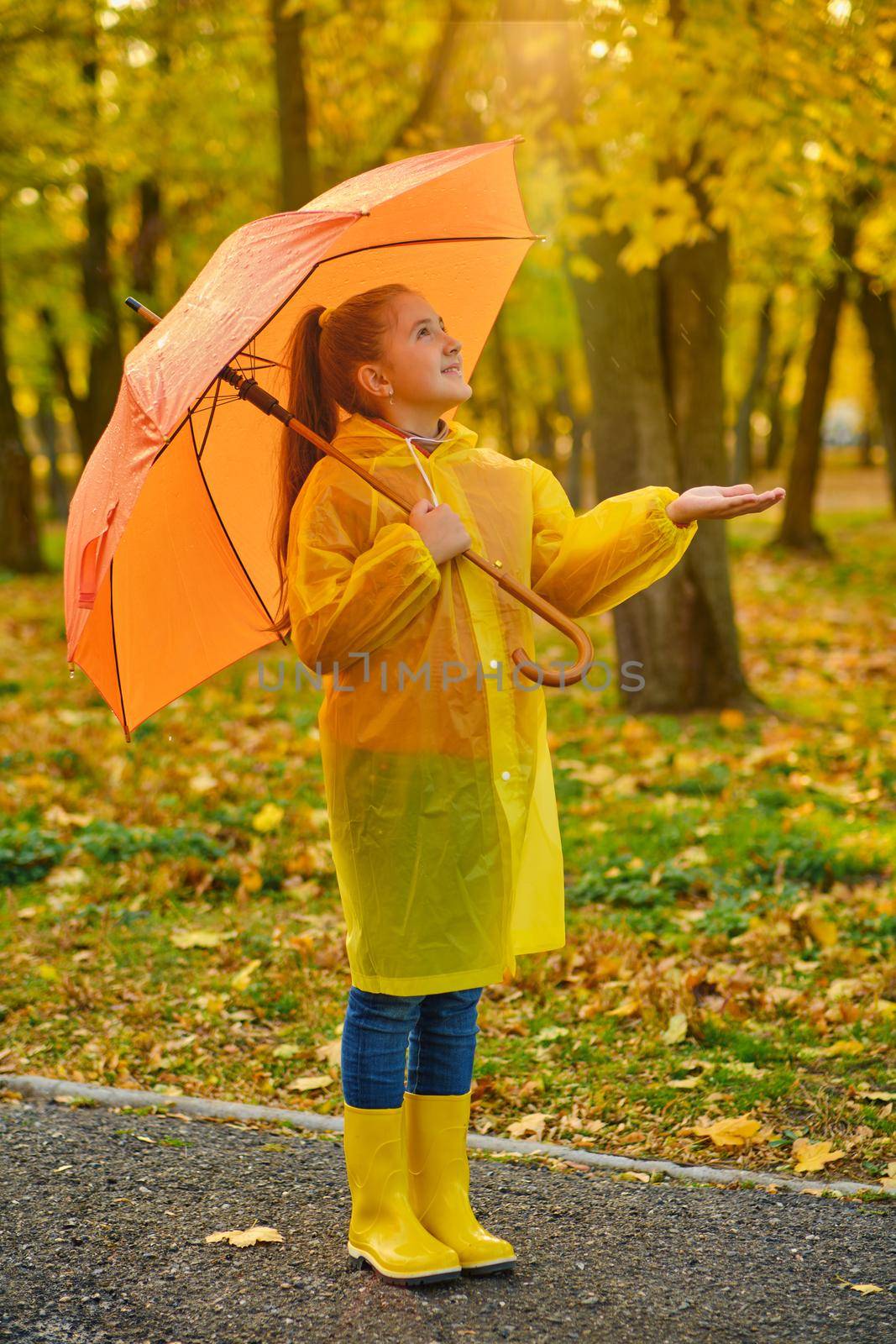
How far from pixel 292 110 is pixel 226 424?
793 cm

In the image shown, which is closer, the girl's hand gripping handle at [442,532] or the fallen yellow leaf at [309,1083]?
the girl's hand gripping handle at [442,532]

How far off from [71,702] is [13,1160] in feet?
19.7

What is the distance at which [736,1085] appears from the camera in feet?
13.0

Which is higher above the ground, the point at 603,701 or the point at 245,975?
the point at 603,701

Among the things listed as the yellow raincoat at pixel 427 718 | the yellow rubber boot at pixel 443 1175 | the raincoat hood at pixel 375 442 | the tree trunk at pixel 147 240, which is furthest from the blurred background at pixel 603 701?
the raincoat hood at pixel 375 442

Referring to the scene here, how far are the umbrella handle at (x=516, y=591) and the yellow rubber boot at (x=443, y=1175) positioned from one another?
1.00 m

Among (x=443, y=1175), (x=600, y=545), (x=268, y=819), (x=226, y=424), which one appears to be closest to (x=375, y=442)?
(x=226, y=424)

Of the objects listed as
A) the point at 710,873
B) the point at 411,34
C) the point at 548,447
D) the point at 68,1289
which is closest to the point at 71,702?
the point at 710,873

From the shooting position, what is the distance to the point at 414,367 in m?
2.93

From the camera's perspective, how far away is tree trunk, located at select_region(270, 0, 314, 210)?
10055mm

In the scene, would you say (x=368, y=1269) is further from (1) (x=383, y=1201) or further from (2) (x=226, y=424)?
(2) (x=226, y=424)

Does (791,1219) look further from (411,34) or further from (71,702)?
(411,34)

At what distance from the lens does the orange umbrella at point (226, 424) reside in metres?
2.74

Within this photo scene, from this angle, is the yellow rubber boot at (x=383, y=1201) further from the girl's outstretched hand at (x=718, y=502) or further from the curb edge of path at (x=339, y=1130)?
the girl's outstretched hand at (x=718, y=502)
